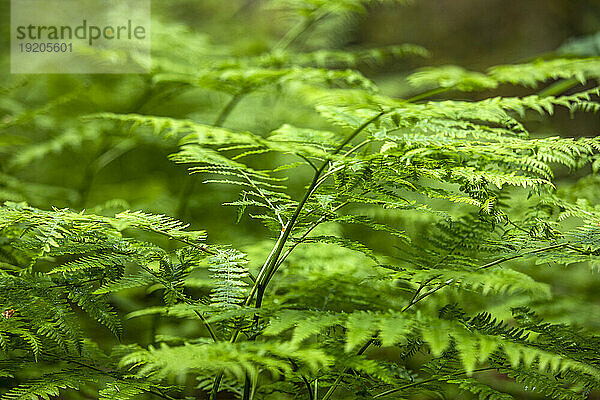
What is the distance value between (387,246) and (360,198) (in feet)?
3.64

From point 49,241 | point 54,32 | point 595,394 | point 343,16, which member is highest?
point 343,16

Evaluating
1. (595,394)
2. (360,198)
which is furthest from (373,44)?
(360,198)

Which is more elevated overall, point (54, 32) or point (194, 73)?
point (54, 32)

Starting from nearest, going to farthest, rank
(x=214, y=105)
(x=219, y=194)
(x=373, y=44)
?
1. (x=219, y=194)
2. (x=214, y=105)
3. (x=373, y=44)

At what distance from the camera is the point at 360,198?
2.23 feet

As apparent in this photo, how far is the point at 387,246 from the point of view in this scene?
69.0 inches

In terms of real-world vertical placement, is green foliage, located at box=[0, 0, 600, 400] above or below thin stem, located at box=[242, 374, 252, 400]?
above

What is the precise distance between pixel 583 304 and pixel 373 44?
278 centimetres

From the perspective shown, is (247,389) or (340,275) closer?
(247,389)

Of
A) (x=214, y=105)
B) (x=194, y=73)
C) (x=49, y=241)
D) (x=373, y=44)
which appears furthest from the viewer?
(x=373, y=44)

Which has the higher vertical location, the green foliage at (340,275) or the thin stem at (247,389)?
the green foliage at (340,275)

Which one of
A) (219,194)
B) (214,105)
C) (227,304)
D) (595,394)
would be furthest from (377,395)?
(214,105)

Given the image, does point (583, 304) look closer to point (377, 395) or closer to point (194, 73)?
point (377, 395)

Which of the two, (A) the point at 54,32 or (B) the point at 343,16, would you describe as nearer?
(A) the point at 54,32
